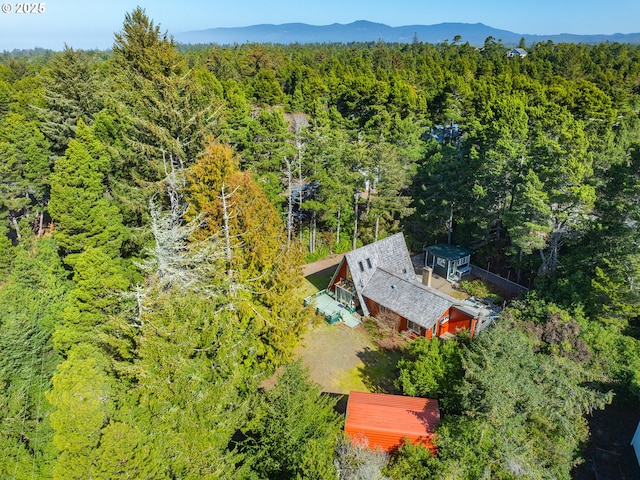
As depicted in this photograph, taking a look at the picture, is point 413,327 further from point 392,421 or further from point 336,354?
point 392,421

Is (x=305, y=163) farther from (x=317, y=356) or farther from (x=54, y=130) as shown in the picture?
(x=54, y=130)

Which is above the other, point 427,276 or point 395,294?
point 427,276

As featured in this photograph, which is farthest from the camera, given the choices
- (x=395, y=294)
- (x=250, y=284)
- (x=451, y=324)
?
(x=395, y=294)

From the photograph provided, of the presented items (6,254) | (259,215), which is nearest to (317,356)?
(259,215)

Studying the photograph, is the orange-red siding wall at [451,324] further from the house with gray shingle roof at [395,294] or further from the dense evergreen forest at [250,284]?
the dense evergreen forest at [250,284]

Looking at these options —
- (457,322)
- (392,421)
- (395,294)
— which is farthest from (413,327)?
(392,421)

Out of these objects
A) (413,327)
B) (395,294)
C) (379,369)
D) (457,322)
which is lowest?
(379,369)

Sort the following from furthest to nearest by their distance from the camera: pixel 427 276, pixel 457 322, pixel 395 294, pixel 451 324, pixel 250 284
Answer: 1. pixel 427 276
2. pixel 395 294
3. pixel 451 324
4. pixel 457 322
5. pixel 250 284

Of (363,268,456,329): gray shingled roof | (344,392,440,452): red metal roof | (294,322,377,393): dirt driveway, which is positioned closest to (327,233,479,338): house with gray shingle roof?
(363,268,456,329): gray shingled roof
